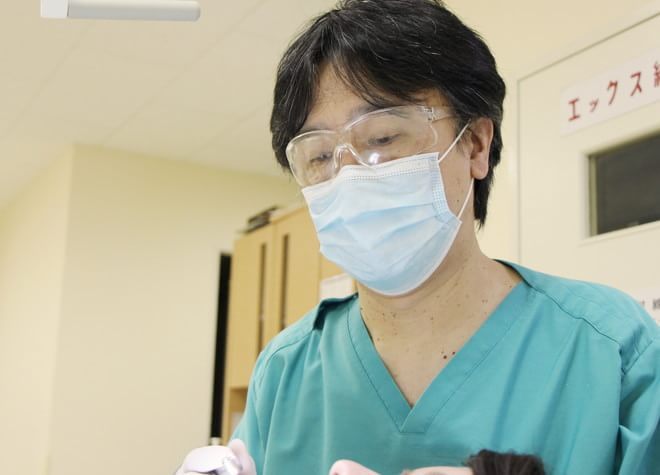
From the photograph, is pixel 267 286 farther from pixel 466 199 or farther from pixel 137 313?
pixel 466 199

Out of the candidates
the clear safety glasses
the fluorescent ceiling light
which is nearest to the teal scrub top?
the clear safety glasses

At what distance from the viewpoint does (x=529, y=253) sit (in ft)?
6.15

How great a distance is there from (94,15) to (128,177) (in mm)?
3449

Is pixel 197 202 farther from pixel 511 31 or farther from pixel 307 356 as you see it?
pixel 307 356

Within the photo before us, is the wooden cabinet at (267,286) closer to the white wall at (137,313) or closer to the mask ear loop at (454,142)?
the white wall at (137,313)

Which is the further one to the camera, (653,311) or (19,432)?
(19,432)

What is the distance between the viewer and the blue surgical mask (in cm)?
100

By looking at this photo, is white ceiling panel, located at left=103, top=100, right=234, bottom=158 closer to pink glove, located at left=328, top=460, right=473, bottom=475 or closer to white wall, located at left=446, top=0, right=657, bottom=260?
white wall, located at left=446, top=0, right=657, bottom=260

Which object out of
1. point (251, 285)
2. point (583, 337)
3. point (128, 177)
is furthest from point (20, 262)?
point (583, 337)

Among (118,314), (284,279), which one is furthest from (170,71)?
(118,314)

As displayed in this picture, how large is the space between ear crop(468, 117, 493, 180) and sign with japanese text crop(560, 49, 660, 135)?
27.4 inches

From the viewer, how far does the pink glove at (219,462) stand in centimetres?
86

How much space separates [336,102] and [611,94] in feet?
3.09

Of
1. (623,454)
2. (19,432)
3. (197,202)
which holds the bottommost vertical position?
(19,432)
